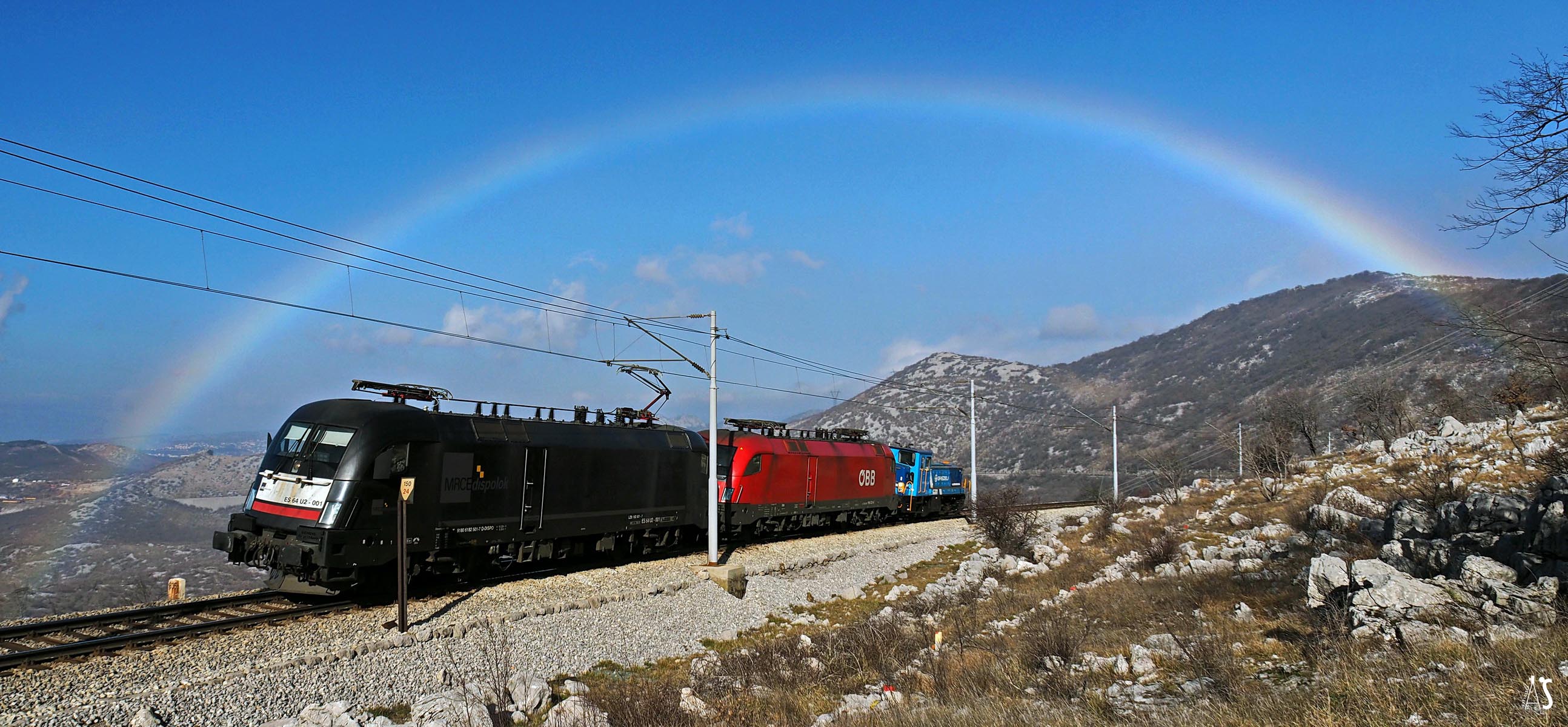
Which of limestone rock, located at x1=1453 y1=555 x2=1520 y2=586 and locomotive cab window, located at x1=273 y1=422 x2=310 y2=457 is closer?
limestone rock, located at x1=1453 y1=555 x2=1520 y2=586

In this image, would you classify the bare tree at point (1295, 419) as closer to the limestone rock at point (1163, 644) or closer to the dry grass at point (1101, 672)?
the dry grass at point (1101, 672)

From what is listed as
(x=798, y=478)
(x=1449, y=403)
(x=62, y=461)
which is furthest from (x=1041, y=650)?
(x=62, y=461)

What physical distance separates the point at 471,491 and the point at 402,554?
2.74 metres

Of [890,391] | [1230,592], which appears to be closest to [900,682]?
[1230,592]

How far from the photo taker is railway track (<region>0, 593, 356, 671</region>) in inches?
414

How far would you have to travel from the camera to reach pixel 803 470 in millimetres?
29234

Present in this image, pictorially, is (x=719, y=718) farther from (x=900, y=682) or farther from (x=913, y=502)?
(x=913, y=502)

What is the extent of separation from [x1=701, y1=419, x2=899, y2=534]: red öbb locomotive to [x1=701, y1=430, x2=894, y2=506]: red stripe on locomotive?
0.08 ft

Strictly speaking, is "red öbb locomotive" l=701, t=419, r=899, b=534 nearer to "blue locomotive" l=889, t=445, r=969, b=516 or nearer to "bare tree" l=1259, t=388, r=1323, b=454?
"blue locomotive" l=889, t=445, r=969, b=516

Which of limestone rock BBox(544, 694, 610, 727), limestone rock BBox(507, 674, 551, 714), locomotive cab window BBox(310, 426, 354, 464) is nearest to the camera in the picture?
limestone rock BBox(544, 694, 610, 727)

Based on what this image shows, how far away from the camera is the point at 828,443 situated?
31.8 meters

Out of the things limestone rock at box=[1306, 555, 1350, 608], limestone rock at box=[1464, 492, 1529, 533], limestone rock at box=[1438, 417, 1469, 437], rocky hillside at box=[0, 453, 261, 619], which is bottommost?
rocky hillside at box=[0, 453, 261, 619]

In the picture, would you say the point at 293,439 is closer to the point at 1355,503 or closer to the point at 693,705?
the point at 693,705

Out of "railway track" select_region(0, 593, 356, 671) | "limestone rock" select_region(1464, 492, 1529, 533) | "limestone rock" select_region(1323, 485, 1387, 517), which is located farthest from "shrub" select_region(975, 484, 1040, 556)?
"railway track" select_region(0, 593, 356, 671)
